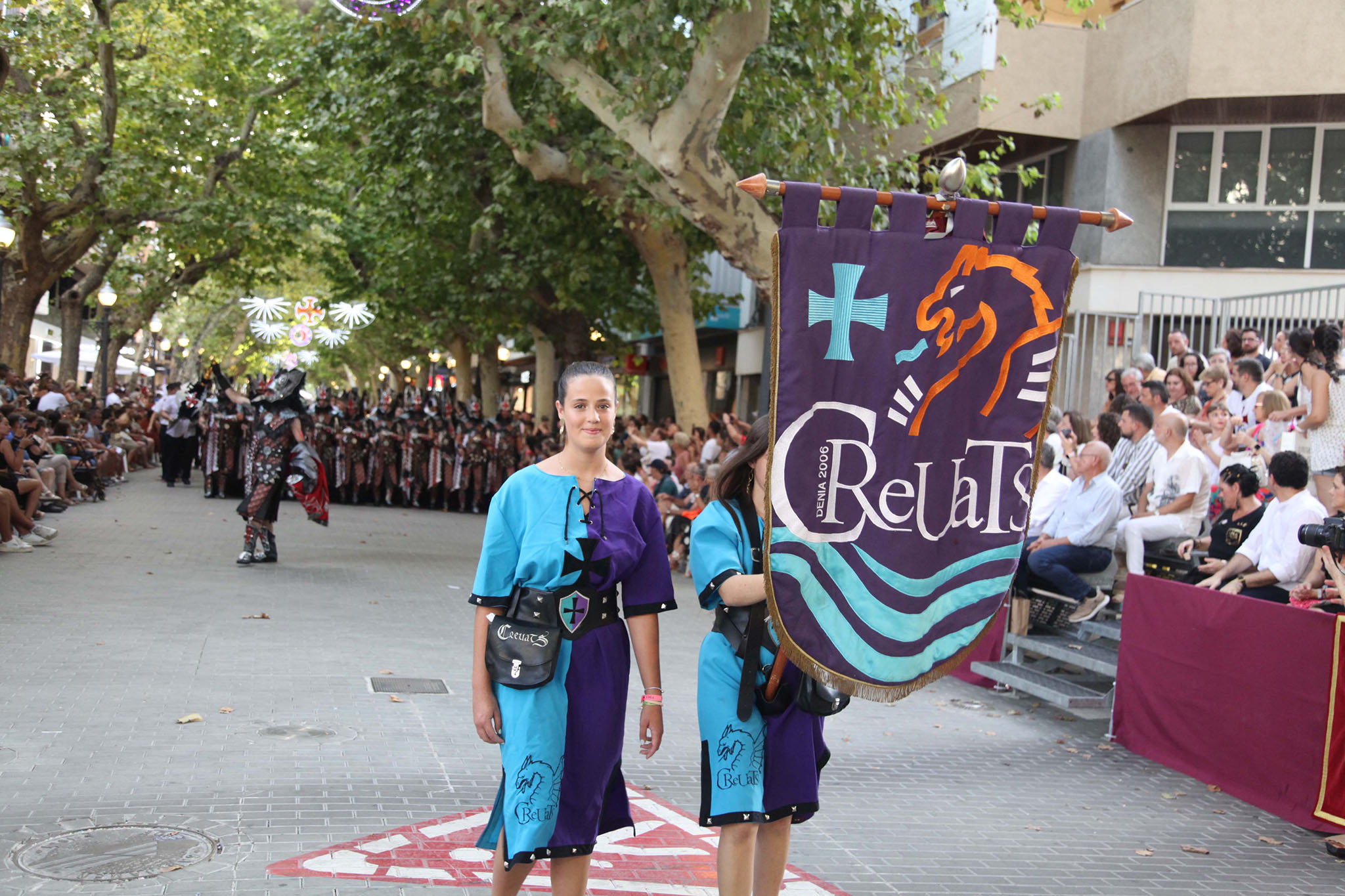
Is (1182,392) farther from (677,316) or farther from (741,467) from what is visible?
(741,467)

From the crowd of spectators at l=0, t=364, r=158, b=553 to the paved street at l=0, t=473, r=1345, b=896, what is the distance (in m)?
3.35

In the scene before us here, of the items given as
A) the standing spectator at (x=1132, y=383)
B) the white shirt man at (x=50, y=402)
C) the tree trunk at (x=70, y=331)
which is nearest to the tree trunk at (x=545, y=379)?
the white shirt man at (x=50, y=402)

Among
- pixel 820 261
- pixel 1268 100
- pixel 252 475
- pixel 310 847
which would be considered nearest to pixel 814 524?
pixel 820 261

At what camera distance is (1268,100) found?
16.2 meters

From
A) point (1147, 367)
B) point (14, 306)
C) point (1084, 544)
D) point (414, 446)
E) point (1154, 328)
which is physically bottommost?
point (414, 446)

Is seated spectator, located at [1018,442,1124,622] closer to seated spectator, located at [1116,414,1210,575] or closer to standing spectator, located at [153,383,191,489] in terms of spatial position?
seated spectator, located at [1116,414,1210,575]

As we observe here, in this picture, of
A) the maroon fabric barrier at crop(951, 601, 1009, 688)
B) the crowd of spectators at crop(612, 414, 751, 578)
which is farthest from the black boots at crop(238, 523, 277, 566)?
the maroon fabric barrier at crop(951, 601, 1009, 688)

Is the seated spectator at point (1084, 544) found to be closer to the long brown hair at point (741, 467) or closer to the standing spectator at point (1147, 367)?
the standing spectator at point (1147, 367)

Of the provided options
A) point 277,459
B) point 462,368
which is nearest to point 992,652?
point 277,459

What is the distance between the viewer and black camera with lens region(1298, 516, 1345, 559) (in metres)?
6.48

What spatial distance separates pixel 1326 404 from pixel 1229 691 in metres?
3.57

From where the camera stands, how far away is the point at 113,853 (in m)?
4.64

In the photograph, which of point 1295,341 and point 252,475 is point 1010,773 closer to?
point 1295,341

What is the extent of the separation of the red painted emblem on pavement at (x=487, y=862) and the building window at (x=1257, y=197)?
49.9 ft
